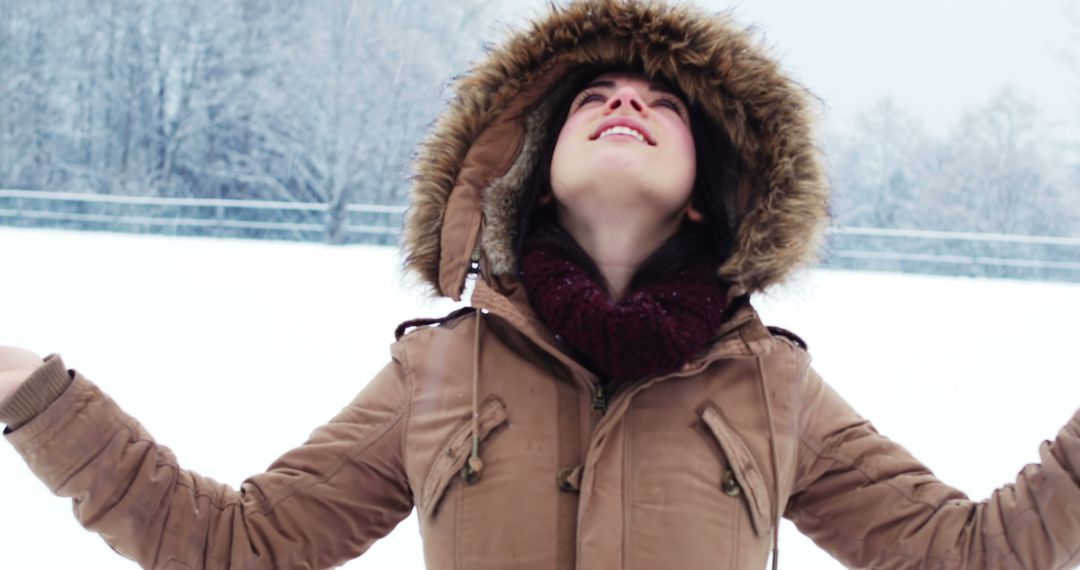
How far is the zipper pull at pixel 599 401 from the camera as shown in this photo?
2.78 feet

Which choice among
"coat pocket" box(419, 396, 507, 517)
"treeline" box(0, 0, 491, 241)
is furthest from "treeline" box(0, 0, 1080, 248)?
"coat pocket" box(419, 396, 507, 517)

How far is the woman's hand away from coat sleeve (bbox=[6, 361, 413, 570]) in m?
0.03

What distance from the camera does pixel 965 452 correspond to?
1.91 meters

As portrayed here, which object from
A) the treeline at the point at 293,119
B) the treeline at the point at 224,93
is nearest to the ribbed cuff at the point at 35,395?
the treeline at the point at 224,93

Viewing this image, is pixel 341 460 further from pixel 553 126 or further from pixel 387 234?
pixel 387 234

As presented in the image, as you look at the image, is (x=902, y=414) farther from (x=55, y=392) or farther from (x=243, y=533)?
(x=55, y=392)

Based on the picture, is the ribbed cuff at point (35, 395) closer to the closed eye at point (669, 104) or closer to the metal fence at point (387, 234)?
the closed eye at point (669, 104)

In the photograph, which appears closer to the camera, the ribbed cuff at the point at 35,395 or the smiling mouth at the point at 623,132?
the ribbed cuff at the point at 35,395

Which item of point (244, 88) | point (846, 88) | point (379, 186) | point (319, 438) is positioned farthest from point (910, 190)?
point (319, 438)

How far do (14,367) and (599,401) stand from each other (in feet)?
1.58

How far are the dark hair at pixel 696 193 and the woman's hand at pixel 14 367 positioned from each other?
44 centimetres

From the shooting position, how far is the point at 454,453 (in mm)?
849

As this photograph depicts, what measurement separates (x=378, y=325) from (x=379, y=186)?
1.31 metres

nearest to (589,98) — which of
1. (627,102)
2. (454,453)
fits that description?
(627,102)
